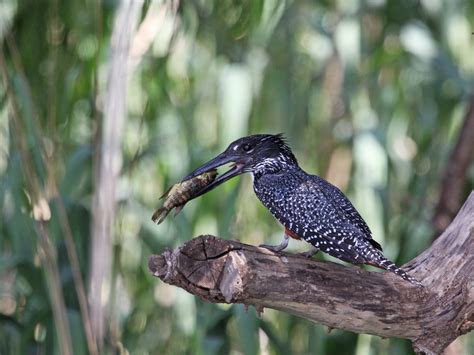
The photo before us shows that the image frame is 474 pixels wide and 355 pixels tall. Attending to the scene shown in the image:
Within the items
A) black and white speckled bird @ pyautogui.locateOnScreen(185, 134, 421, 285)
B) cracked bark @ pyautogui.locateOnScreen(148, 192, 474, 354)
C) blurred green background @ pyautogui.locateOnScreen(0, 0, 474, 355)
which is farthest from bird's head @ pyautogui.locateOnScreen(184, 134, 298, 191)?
→ cracked bark @ pyautogui.locateOnScreen(148, 192, 474, 354)

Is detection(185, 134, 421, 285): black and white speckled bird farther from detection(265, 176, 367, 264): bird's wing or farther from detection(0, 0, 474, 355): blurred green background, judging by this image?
detection(0, 0, 474, 355): blurred green background

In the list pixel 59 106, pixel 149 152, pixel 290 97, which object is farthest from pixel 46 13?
pixel 290 97

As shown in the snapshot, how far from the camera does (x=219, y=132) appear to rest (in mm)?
3828

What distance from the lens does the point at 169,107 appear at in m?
4.17

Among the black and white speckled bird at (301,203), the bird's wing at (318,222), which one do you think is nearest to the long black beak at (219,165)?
the black and white speckled bird at (301,203)

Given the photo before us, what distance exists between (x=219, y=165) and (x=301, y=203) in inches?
11.8

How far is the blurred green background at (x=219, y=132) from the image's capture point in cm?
379

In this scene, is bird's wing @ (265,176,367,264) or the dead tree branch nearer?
bird's wing @ (265,176,367,264)

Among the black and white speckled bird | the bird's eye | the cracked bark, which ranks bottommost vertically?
the cracked bark

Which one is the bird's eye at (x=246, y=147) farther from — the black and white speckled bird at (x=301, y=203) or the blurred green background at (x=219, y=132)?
the blurred green background at (x=219, y=132)

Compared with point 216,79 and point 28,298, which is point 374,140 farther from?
point 28,298

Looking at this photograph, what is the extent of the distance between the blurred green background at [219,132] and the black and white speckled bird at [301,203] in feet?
1.61

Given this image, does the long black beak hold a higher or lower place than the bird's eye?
lower

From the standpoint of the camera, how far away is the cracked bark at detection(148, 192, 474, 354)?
236 centimetres
